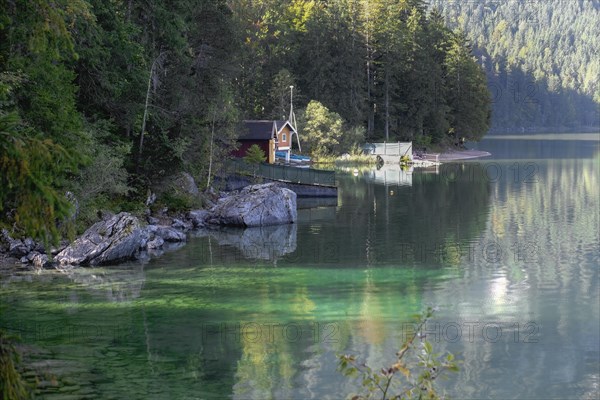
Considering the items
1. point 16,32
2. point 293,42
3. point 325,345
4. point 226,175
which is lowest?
point 325,345

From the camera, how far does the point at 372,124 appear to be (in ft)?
351

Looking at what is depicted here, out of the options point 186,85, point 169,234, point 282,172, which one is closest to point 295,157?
point 282,172

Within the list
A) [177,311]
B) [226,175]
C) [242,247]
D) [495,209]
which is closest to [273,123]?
[226,175]

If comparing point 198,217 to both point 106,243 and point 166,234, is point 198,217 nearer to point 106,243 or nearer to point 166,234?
point 166,234

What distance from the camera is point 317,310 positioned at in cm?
2359

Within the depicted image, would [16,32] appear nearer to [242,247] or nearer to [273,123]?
[242,247]

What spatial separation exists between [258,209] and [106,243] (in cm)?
1325

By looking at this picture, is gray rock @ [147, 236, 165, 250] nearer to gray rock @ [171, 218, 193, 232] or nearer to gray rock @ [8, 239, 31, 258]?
gray rock @ [171, 218, 193, 232]

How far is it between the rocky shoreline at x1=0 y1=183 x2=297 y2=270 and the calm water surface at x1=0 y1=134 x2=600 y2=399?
1336 millimetres

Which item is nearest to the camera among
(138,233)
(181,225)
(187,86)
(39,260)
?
(39,260)

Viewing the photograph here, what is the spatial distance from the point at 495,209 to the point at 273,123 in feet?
→ 99.9

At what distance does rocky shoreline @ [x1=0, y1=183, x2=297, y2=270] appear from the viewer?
30.6m

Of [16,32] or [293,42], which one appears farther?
[293,42]

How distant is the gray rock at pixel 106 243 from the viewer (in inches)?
1208
